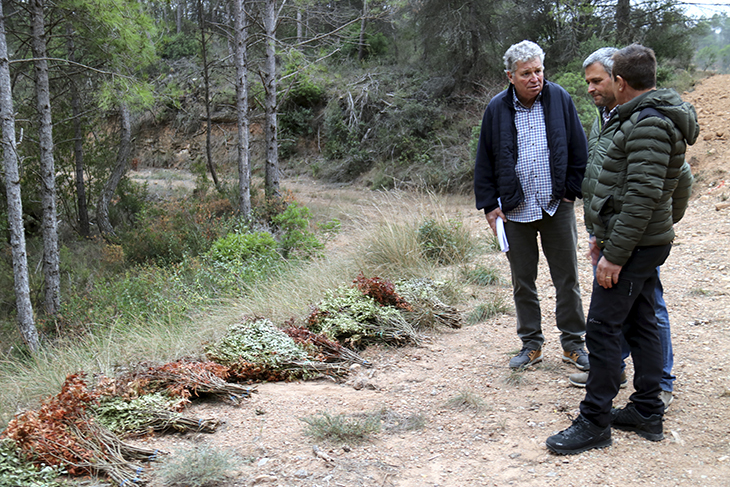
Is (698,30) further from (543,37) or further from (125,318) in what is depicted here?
(125,318)

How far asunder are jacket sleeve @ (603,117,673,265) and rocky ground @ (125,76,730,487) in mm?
Answer: 1032

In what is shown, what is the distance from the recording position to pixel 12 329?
341 inches

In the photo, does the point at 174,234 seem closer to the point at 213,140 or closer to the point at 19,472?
the point at 19,472

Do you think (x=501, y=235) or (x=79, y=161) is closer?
(x=501, y=235)

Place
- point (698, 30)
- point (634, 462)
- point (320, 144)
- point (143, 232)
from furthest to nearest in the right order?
point (320, 144) → point (698, 30) → point (143, 232) → point (634, 462)

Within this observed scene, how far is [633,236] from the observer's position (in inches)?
98.0

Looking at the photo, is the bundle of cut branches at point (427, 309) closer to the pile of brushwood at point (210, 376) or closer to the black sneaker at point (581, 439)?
the pile of brushwood at point (210, 376)

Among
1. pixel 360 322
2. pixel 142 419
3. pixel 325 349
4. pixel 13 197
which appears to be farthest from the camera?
pixel 13 197

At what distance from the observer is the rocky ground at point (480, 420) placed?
260 centimetres

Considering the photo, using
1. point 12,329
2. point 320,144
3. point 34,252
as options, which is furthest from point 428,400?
point 320,144

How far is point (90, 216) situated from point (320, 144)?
9068 mm

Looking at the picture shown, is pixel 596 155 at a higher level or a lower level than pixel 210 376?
higher

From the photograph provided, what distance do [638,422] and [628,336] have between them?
44 cm

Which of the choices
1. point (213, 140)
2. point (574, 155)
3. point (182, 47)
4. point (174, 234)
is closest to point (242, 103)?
point (174, 234)
